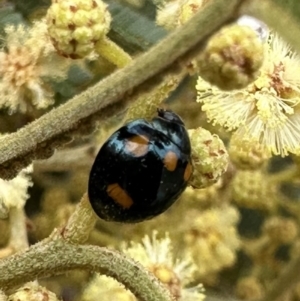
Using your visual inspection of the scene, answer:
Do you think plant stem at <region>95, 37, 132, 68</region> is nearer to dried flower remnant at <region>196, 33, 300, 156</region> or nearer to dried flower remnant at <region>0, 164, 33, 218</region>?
dried flower remnant at <region>196, 33, 300, 156</region>

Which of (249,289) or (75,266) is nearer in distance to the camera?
(75,266)

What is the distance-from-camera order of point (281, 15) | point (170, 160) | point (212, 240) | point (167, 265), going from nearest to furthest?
point (281, 15)
point (170, 160)
point (167, 265)
point (212, 240)

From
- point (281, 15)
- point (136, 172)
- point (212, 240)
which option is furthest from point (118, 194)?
point (212, 240)

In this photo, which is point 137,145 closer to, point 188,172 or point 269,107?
point 188,172

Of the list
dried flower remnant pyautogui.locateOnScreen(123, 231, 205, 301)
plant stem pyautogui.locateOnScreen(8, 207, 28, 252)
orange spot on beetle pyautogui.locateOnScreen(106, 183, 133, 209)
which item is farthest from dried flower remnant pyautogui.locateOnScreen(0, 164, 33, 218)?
orange spot on beetle pyautogui.locateOnScreen(106, 183, 133, 209)

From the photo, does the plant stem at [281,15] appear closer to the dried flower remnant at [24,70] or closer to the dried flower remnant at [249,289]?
the dried flower remnant at [24,70]

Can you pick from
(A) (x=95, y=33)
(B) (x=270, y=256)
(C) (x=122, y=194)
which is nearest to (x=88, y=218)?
(C) (x=122, y=194)

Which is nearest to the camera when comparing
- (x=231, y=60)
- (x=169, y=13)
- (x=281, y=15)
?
(x=281, y=15)
